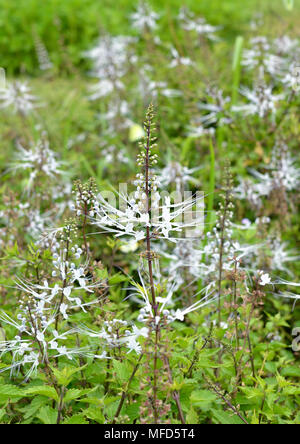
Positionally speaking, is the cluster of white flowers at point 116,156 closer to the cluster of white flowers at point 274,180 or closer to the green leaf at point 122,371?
the cluster of white flowers at point 274,180

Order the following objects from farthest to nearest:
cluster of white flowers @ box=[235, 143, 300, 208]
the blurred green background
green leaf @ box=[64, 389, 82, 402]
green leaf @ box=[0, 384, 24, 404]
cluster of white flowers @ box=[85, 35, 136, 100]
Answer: the blurred green background, cluster of white flowers @ box=[85, 35, 136, 100], cluster of white flowers @ box=[235, 143, 300, 208], green leaf @ box=[0, 384, 24, 404], green leaf @ box=[64, 389, 82, 402]

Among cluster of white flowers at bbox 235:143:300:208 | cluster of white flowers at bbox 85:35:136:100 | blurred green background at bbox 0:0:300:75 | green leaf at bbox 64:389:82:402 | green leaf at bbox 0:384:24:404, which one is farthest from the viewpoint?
blurred green background at bbox 0:0:300:75

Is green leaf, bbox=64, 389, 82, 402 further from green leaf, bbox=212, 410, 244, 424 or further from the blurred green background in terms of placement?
the blurred green background

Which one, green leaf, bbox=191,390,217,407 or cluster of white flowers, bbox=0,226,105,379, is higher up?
cluster of white flowers, bbox=0,226,105,379

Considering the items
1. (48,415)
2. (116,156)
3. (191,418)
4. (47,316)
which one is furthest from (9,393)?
(116,156)

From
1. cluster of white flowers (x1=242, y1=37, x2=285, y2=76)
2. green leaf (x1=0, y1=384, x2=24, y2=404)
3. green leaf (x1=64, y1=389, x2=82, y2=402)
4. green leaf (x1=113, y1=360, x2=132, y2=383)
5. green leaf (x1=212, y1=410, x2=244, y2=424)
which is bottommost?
green leaf (x1=212, y1=410, x2=244, y2=424)

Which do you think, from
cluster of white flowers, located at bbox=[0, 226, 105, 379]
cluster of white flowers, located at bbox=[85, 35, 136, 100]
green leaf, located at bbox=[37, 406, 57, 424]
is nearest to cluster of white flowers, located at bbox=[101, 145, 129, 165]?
cluster of white flowers, located at bbox=[85, 35, 136, 100]

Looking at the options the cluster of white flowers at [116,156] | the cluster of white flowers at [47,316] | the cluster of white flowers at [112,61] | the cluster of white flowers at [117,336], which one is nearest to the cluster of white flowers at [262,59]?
the cluster of white flowers at [112,61]

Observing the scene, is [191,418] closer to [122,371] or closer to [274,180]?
[122,371]

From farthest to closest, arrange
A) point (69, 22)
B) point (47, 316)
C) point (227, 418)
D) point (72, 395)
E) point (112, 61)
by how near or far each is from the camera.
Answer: point (69, 22) → point (112, 61) → point (47, 316) → point (227, 418) → point (72, 395)
